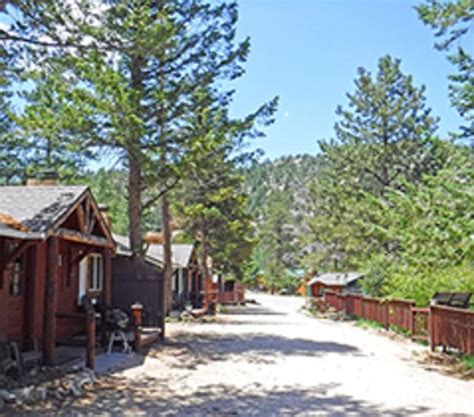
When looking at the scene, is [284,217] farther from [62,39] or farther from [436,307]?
[62,39]

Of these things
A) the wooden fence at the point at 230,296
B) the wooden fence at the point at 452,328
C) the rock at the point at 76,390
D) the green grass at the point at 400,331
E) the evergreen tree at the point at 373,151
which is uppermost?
the evergreen tree at the point at 373,151

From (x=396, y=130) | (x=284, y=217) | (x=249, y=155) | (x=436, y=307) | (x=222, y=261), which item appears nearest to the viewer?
(x=436, y=307)

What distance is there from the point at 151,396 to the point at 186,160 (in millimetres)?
7789

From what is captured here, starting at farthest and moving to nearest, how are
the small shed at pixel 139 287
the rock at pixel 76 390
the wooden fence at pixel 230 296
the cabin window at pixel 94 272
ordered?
the wooden fence at pixel 230 296
the small shed at pixel 139 287
the cabin window at pixel 94 272
the rock at pixel 76 390

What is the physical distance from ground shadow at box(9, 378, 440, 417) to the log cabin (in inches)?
84.6

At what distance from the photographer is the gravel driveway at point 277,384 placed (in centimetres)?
780

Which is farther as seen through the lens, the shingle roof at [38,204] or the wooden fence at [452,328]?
the wooden fence at [452,328]

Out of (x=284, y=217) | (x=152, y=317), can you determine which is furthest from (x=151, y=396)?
(x=284, y=217)

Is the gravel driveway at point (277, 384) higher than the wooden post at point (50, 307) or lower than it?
lower

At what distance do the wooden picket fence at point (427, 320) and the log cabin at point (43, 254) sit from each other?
7996mm

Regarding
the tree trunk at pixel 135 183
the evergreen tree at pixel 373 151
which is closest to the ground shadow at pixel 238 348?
the tree trunk at pixel 135 183

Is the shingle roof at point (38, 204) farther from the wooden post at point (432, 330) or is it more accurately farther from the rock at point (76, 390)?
the wooden post at point (432, 330)

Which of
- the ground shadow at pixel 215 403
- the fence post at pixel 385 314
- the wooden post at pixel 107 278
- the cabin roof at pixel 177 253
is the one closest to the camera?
the ground shadow at pixel 215 403

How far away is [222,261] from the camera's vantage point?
132ft
